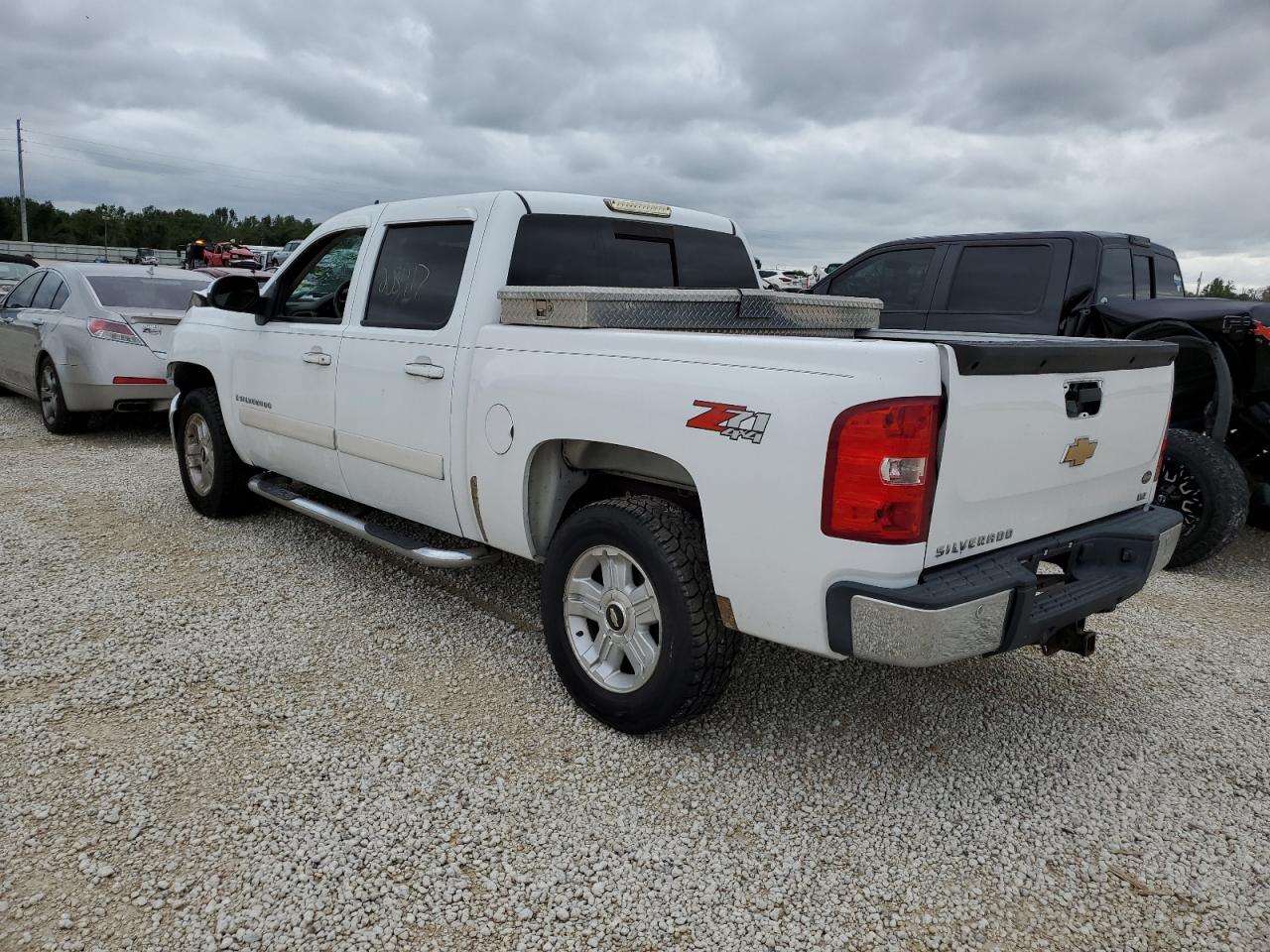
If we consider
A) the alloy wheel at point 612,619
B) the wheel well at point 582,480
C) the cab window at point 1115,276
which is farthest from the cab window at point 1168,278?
the alloy wheel at point 612,619

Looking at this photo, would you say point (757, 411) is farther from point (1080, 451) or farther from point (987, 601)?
point (1080, 451)

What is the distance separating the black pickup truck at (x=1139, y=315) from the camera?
17.2 ft

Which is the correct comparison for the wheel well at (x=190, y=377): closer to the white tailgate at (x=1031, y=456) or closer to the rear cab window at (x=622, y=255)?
the rear cab window at (x=622, y=255)

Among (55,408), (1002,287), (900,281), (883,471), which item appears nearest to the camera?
(883,471)

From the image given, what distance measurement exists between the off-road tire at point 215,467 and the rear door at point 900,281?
4.52m

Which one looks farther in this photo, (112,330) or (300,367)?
(112,330)

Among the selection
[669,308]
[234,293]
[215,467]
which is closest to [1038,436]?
[669,308]

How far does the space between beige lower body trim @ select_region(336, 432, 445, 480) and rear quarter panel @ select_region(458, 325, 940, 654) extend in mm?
630

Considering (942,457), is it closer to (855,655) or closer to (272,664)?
(855,655)

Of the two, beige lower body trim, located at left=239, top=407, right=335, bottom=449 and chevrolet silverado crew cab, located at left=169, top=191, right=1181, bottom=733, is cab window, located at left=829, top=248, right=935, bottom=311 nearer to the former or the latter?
chevrolet silverado crew cab, located at left=169, top=191, right=1181, bottom=733

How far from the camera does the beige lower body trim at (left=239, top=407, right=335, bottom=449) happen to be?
439 centimetres

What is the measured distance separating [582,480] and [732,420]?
1024 mm

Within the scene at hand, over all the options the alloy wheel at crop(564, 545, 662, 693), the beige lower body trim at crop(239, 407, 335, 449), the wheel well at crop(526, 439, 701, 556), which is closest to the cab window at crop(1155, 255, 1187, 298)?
the wheel well at crop(526, 439, 701, 556)

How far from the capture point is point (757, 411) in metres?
2.58
